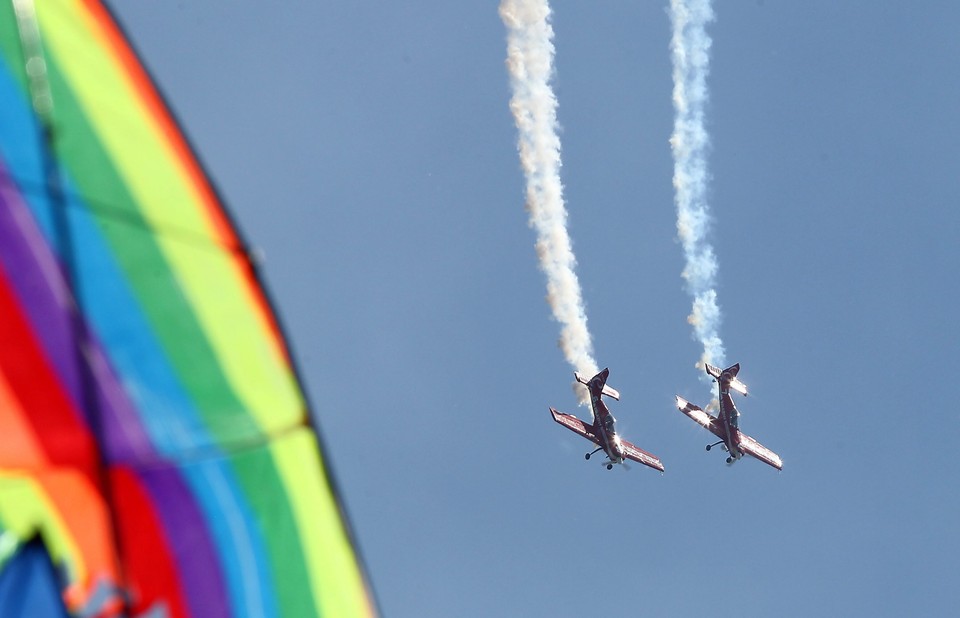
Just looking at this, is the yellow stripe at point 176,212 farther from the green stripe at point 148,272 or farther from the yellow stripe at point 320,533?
the yellow stripe at point 320,533

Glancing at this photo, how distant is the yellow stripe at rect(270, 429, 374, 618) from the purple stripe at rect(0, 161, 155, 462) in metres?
0.56

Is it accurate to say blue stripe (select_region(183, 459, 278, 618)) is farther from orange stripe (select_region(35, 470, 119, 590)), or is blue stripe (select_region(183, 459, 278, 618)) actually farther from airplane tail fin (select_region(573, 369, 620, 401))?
airplane tail fin (select_region(573, 369, 620, 401))

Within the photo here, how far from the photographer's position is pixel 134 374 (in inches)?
168

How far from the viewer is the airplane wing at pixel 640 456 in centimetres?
5245

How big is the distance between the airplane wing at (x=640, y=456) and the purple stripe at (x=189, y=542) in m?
47.5

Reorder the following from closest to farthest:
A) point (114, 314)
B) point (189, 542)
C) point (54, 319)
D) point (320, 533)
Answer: point (54, 319) → point (114, 314) → point (189, 542) → point (320, 533)

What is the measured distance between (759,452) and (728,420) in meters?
4.15

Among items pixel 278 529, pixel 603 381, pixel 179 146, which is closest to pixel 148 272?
pixel 179 146

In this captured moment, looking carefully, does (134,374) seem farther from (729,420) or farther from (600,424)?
(729,420)

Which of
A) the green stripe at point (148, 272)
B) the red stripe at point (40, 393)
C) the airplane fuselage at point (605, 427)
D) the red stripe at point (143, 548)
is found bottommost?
the red stripe at point (143, 548)

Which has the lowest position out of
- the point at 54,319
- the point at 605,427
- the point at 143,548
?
the point at 143,548

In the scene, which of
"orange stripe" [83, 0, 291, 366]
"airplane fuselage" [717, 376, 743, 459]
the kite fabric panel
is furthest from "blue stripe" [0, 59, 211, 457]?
"airplane fuselage" [717, 376, 743, 459]

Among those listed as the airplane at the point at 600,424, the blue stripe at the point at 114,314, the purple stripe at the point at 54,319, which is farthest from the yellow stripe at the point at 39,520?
the airplane at the point at 600,424

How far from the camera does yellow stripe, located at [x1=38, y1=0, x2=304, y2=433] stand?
4.05 meters
